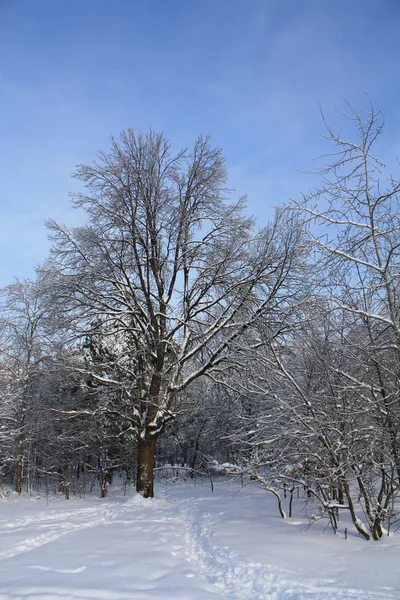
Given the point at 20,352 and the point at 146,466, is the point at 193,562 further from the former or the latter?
the point at 20,352

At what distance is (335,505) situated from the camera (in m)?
6.15

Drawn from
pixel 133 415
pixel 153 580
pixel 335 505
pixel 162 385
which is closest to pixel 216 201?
pixel 162 385

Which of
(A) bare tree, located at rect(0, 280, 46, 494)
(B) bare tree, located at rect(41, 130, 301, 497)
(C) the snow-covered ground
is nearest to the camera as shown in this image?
(C) the snow-covered ground

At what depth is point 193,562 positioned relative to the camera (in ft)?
18.3

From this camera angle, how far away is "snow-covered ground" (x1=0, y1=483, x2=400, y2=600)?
4020mm

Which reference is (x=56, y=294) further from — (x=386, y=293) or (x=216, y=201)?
(x=386, y=293)

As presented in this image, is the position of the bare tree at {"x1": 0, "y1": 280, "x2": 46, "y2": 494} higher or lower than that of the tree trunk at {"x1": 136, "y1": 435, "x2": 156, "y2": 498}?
higher

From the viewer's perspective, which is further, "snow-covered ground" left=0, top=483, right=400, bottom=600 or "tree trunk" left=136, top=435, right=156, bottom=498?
"tree trunk" left=136, top=435, right=156, bottom=498

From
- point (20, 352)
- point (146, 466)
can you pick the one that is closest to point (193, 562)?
point (146, 466)

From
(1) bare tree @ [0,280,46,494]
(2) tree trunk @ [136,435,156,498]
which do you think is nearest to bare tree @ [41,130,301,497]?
(2) tree trunk @ [136,435,156,498]

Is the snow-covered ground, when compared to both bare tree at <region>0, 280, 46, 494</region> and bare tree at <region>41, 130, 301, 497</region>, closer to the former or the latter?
bare tree at <region>41, 130, 301, 497</region>

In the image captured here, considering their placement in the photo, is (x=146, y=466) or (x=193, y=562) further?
(x=146, y=466)

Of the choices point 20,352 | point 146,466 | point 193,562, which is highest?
point 20,352

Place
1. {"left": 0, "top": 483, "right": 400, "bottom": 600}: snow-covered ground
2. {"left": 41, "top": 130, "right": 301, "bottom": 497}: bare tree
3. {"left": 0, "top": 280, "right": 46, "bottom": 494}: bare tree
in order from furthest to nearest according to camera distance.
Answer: {"left": 0, "top": 280, "right": 46, "bottom": 494}: bare tree → {"left": 41, "top": 130, "right": 301, "bottom": 497}: bare tree → {"left": 0, "top": 483, "right": 400, "bottom": 600}: snow-covered ground
